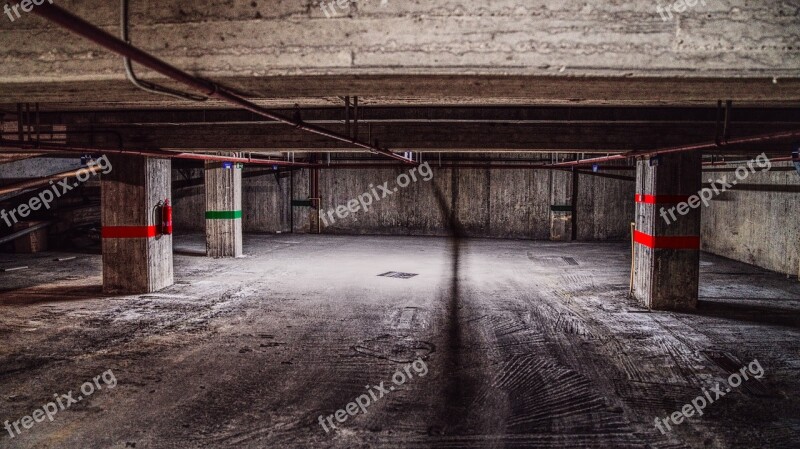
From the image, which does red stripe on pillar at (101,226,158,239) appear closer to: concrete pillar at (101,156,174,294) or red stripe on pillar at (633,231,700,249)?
concrete pillar at (101,156,174,294)

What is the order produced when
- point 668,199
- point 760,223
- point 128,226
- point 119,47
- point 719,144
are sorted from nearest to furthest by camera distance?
point 119,47 → point 719,144 → point 668,199 → point 128,226 → point 760,223

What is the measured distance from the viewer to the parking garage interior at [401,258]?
2.80 meters

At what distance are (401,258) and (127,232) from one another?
6.48 metres

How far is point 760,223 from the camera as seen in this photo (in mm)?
12211

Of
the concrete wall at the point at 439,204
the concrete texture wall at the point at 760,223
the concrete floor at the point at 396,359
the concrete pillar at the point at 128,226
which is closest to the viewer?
the concrete floor at the point at 396,359

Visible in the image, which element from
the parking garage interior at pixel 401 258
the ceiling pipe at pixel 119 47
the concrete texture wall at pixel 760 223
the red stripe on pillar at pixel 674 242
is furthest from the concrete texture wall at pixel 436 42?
the concrete texture wall at pixel 760 223

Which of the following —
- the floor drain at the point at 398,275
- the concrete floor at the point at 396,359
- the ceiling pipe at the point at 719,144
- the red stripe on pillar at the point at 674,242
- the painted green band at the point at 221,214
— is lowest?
the concrete floor at the point at 396,359

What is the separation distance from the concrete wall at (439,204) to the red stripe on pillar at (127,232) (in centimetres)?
1046

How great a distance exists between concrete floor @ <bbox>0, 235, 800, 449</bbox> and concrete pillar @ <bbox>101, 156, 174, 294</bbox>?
0.51 meters

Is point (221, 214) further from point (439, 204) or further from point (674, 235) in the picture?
point (674, 235)

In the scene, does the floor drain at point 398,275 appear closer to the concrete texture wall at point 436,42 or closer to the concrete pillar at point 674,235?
the concrete pillar at point 674,235

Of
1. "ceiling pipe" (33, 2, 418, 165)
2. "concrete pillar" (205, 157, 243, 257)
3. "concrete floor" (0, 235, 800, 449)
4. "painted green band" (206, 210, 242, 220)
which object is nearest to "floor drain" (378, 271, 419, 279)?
"concrete floor" (0, 235, 800, 449)

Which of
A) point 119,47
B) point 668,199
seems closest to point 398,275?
point 668,199

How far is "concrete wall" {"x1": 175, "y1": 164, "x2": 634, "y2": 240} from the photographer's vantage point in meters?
17.8
